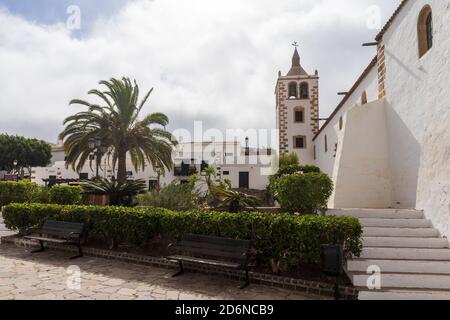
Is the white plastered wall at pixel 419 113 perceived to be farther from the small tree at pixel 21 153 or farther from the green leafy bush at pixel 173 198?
the small tree at pixel 21 153

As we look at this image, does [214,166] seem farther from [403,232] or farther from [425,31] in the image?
[403,232]

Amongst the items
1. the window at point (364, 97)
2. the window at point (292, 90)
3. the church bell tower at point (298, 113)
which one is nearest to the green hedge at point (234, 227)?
the window at point (364, 97)

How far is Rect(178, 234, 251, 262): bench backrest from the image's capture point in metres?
5.69

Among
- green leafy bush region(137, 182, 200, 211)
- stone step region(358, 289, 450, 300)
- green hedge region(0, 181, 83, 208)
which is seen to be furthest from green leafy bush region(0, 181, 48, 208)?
stone step region(358, 289, 450, 300)

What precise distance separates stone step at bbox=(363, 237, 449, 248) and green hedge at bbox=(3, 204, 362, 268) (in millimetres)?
999

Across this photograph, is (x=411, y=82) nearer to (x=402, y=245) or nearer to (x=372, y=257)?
(x=402, y=245)

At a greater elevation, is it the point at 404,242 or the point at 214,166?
the point at 214,166

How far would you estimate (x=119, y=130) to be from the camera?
18328mm

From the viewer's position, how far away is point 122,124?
18266 millimetres

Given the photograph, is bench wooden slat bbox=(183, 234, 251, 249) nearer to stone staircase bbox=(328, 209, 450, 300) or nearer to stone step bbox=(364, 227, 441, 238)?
stone staircase bbox=(328, 209, 450, 300)

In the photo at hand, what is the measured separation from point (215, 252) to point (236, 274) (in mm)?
557

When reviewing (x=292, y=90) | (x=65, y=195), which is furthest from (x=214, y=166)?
(x=65, y=195)

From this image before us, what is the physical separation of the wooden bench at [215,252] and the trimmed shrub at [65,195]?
23.9ft

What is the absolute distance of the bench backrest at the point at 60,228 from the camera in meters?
7.77
